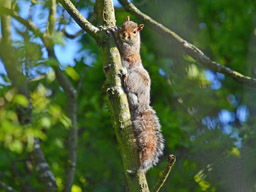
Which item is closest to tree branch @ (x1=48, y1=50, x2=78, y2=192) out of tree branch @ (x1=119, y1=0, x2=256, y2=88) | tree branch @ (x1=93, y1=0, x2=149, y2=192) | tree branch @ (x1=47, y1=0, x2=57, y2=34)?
tree branch @ (x1=47, y1=0, x2=57, y2=34)

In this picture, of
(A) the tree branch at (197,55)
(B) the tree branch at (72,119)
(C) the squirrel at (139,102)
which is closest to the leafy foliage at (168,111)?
(B) the tree branch at (72,119)

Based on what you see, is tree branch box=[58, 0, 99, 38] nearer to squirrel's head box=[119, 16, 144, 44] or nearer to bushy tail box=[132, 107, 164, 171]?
bushy tail box=[132, 107, 164, 171]

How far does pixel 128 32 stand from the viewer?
4184 mm

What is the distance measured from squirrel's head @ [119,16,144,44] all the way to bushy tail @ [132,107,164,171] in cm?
95

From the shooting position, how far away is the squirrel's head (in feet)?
13.4

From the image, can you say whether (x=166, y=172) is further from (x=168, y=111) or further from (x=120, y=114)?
(x=168, y=111)

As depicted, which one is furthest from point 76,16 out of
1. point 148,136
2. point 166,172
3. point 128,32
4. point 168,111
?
point 168,111

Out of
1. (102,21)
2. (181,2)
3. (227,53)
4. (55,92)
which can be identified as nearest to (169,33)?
(102,21)

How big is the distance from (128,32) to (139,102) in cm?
97

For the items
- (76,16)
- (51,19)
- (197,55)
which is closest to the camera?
(76,16)

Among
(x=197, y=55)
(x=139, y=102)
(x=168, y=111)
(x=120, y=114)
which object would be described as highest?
(x=168, y=111)

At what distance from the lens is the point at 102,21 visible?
2.66 metres

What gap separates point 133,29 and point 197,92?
3.31 ft

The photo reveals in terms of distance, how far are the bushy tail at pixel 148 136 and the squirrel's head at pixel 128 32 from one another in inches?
37.4
